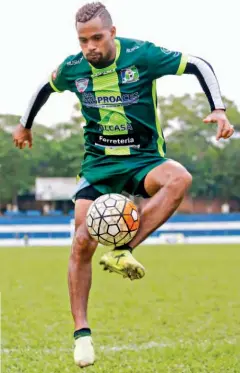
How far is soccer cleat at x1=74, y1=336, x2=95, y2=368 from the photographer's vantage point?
6020 mm

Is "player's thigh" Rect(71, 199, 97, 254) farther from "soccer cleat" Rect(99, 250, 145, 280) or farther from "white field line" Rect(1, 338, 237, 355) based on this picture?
"white field line" Rect(1, 338, 237, 355)

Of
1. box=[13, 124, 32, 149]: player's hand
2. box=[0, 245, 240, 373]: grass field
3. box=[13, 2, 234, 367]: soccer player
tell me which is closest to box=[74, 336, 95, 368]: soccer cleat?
box=[13, 2, 234, 367]: soccer player

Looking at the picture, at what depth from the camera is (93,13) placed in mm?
5875

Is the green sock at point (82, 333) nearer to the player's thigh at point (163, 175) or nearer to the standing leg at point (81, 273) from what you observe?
the standing leg at point (81, 273)

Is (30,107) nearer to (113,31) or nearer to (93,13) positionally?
(113,31)

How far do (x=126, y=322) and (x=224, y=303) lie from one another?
8.48 feet

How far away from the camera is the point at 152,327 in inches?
367

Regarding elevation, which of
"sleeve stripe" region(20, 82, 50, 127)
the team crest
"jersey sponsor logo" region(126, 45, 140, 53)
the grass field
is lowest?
the grass field

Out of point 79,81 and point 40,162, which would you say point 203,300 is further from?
point 40,162

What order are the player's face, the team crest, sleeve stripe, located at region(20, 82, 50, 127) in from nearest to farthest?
the player's face, the team crest, sleeve stripe, located at region(20, 82, 50, 127)

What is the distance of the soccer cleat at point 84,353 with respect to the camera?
237 inches

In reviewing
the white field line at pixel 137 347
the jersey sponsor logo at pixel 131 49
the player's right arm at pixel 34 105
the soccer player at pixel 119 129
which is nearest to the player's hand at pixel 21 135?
the player's right arm at pixel 34 105

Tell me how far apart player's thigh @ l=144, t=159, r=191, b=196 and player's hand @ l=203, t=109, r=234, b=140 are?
419 mm

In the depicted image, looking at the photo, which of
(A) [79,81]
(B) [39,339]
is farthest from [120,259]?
(B) [39,339]
